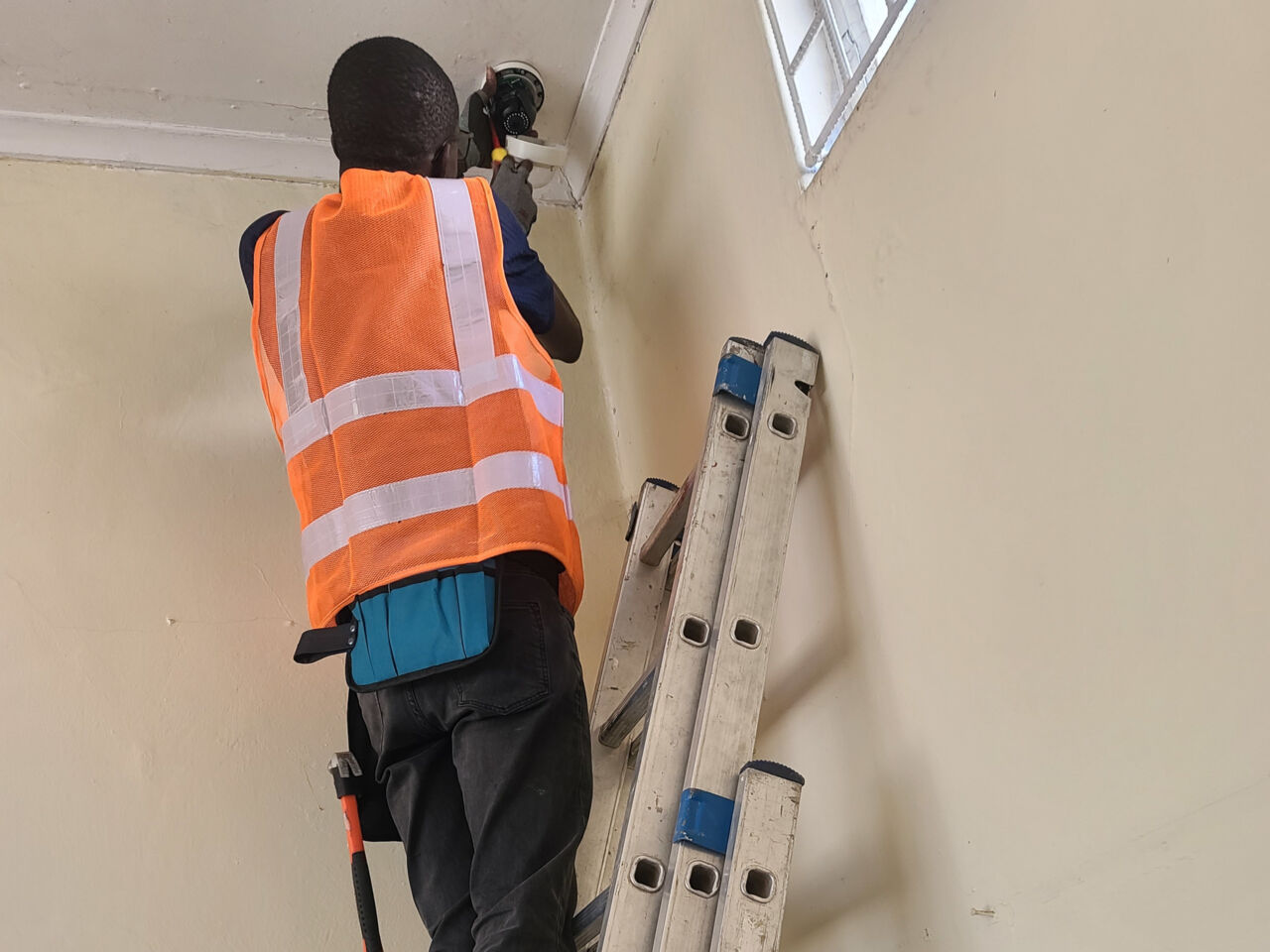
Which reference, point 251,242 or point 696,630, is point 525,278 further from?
point 696,630

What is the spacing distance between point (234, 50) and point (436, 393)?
1058mm

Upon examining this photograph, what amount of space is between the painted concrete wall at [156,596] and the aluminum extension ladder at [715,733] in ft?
1.61

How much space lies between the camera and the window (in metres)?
1.32

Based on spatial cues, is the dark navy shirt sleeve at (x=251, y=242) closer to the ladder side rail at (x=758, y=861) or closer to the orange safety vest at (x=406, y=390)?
the orange safety vest at (x=406, y=390)

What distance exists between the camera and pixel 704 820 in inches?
38.8

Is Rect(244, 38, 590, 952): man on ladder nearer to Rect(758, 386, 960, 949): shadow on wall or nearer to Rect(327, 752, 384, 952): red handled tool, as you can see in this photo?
Rect(327, 752, 384, 952): red handled tool

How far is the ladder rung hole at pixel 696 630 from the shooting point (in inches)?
43.9

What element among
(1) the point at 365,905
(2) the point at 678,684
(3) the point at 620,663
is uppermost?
(2) the point at 678,684

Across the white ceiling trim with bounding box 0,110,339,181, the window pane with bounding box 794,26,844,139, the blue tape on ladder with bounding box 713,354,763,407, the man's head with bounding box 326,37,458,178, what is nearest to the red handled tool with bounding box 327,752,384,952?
the blue tape on ladder with bounding box 713,354,763,407

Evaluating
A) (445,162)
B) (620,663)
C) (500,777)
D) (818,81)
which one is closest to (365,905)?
(500,777)

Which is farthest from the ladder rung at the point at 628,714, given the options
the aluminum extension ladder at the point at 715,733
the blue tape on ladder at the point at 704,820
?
the blue tape on ladder at the point at 704,820

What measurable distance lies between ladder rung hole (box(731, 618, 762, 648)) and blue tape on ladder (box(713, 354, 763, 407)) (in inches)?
11.0

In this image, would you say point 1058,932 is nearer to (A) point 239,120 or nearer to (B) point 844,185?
(B) point 844,185

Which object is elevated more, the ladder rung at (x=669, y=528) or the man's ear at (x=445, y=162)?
the man's ear at (x=445, y=162)
